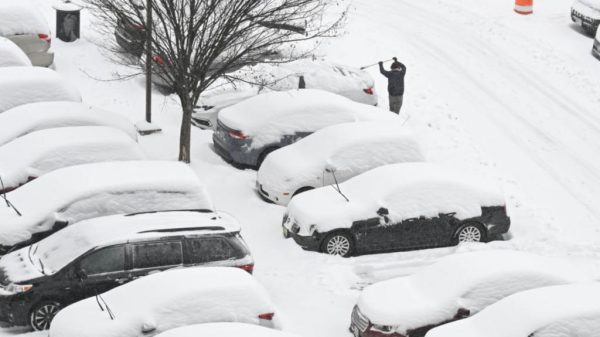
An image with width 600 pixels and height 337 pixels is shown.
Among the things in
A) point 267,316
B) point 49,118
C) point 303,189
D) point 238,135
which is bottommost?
point 303,189

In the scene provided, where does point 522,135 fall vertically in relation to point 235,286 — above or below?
below

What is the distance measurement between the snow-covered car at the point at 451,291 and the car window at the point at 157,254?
2.64 m

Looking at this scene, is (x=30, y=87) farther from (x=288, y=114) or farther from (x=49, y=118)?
(x=288, y=114)

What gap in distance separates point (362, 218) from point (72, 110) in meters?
6.20

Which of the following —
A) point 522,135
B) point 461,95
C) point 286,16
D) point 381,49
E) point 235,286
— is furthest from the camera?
point 381,49

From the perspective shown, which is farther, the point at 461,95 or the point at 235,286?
the point at 461,95

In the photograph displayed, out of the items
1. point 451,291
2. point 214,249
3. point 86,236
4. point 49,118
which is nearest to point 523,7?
point 49,118

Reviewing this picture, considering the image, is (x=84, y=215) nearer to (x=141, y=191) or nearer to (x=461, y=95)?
(x=141, y=191)

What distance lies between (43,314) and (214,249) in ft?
8.23

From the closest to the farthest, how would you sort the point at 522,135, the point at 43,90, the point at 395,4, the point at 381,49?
the point at 43,90 < the point at 522,135 < the point at 381,49 < the point at 395,4

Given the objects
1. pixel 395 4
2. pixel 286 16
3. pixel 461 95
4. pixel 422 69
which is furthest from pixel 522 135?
pixel 395 4

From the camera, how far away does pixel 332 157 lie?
1762 centimetres

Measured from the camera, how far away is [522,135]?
73.8 feet

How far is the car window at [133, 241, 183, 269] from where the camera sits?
1333 centimetres
